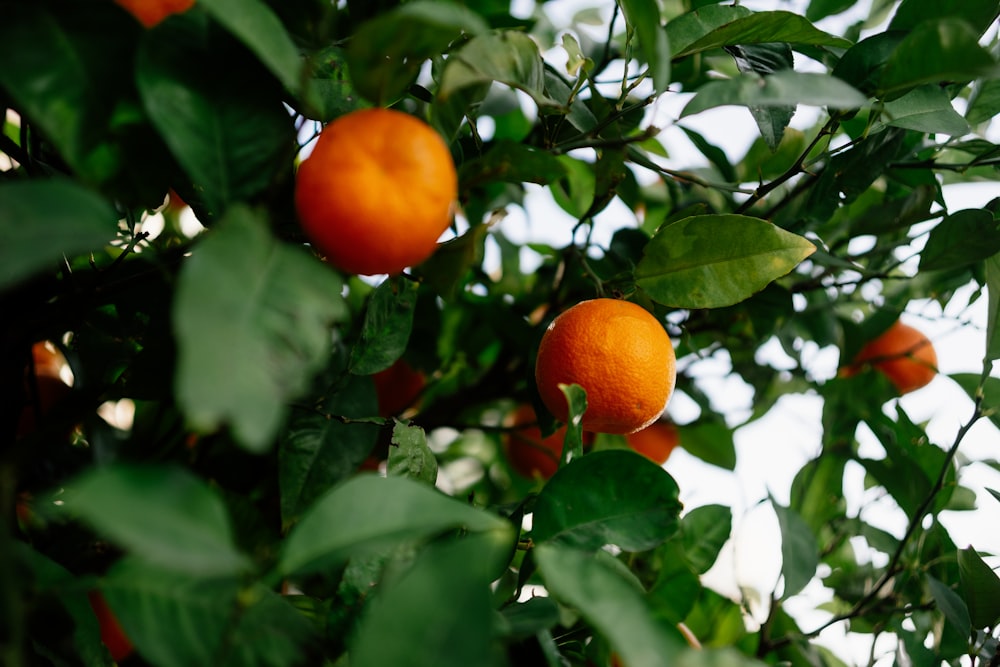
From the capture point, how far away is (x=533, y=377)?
831 mm

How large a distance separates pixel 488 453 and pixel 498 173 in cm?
106

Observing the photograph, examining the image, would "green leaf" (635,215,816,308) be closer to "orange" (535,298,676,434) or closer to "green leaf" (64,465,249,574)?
"orange" (535,298,676,434)

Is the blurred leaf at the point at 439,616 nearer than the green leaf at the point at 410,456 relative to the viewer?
Yes

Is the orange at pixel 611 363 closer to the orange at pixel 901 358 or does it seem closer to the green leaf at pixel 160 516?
the green leaf at pixel 160 516

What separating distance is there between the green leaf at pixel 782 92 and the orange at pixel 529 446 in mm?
572

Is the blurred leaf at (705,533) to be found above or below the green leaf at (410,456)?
below

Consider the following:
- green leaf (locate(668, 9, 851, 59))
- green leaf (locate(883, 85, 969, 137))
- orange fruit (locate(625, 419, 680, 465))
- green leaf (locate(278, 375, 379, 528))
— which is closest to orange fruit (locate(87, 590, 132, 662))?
green leaf (locate(278, 375, 379, 528))

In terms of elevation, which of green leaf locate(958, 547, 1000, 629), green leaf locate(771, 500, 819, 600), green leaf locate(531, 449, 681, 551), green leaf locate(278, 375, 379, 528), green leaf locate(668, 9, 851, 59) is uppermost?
green leaf locate(668, 9, 851, 59)

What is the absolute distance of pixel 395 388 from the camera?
1.14 m

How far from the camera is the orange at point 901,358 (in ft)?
3.96

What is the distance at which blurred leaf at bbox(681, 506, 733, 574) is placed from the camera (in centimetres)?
90

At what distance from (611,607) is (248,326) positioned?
0.26m

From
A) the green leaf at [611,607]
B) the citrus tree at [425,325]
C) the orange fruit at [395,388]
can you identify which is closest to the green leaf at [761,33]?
the citrus tree at [425,325]

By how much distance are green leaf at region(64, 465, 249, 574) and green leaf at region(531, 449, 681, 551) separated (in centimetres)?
29
